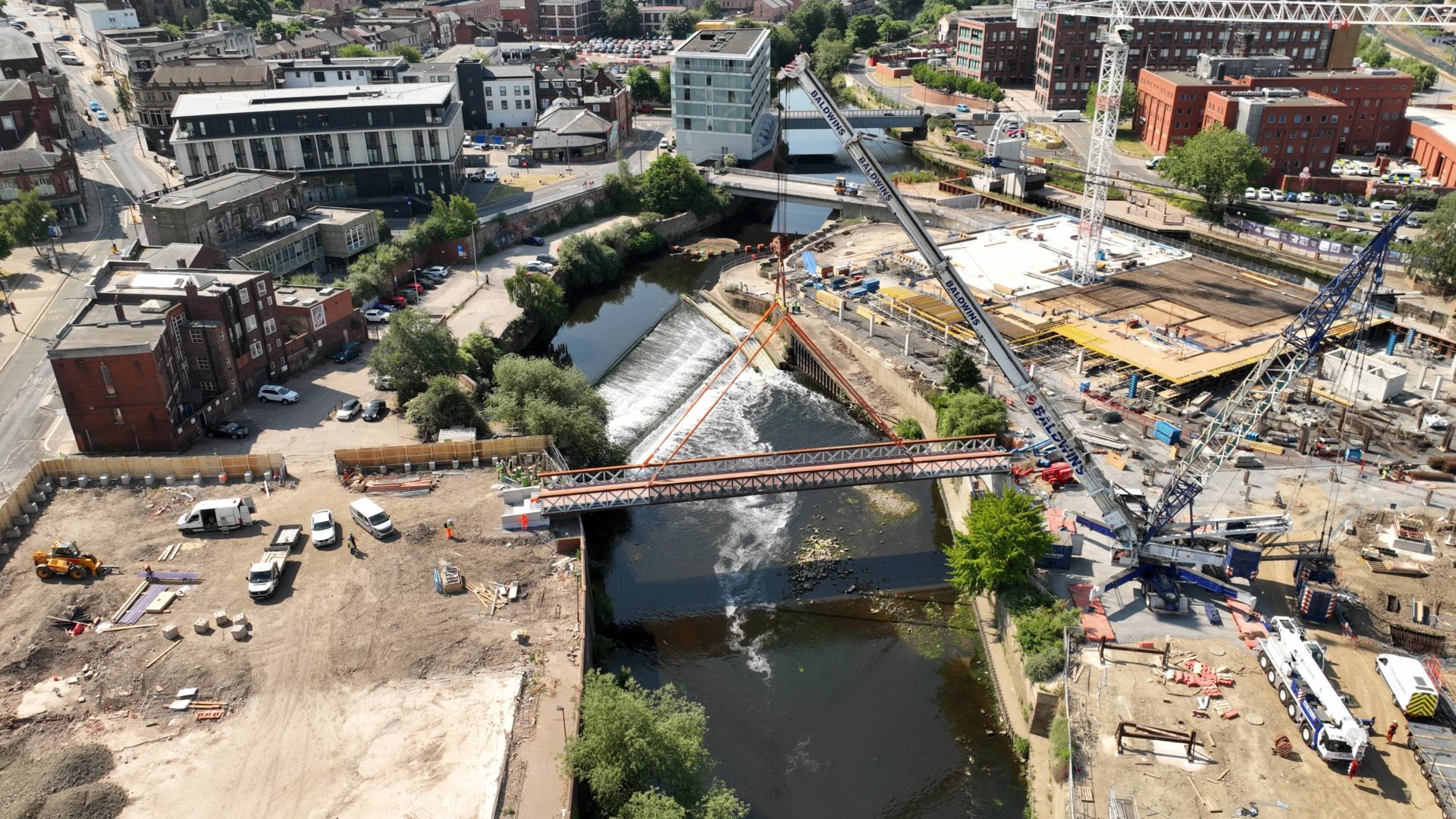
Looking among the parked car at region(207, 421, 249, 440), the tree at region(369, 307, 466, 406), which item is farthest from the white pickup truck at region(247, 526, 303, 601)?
the tree at region(369, 307, 466, 406)

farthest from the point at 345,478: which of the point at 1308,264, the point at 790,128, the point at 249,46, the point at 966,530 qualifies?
the point at 249,46

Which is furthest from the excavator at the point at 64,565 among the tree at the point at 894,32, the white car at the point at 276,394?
the tree at the point at 894,32

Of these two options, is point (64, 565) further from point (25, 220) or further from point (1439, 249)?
point (1439, 249)

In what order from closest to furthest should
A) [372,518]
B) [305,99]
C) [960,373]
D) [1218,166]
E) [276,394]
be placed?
1. [372,518]
2. [276,394]
3. [960,373]
4. [1218,166]
5. [305,99]

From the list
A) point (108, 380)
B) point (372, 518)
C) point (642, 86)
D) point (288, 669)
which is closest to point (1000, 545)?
point (372, 518)

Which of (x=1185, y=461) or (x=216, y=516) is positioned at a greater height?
(x=1185, y=461)

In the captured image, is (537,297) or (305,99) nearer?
(537,297)

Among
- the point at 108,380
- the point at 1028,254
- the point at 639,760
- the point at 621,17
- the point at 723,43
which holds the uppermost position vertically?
the point at 621,17

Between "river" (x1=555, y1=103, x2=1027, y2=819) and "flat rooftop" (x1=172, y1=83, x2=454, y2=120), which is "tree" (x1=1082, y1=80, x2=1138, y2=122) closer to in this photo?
"flat rooftop" (x1=172, y1=83, x2=454, y2=120)
